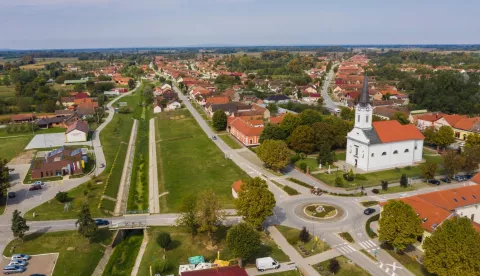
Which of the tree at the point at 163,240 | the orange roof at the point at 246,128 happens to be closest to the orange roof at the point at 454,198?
the tree at the point at 163,240

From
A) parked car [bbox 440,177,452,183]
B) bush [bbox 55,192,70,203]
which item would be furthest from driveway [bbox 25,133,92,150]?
parked car [bbox 440,177,452,183]

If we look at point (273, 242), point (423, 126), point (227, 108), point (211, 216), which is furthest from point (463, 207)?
point (227, 108)

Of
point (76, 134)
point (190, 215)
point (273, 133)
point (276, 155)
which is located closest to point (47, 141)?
point (76, 134)

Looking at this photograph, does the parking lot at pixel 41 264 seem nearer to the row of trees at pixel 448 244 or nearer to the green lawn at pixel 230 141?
the row of trees at pixel 448 244

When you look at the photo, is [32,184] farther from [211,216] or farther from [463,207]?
[463,207]

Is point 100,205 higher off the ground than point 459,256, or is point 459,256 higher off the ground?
point 459,256

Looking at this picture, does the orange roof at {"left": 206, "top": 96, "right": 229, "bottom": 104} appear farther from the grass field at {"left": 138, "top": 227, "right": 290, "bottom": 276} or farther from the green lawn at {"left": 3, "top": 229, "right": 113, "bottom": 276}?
the grass field at {"left": 138, "top": 227, "right": 290, "bottom": 276}
